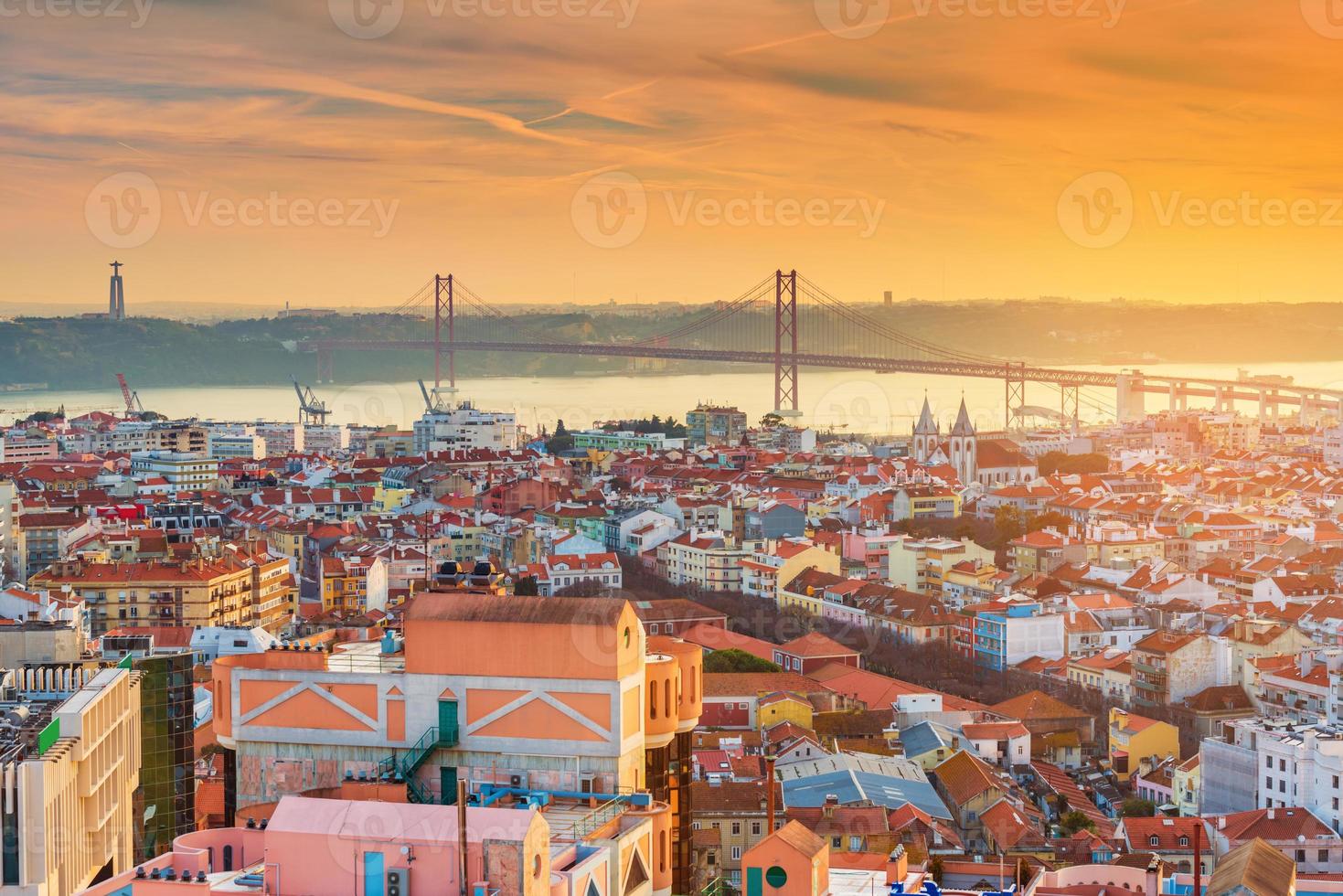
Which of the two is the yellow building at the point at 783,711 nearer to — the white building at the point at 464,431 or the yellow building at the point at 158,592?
the yellow building at the point at 158,592

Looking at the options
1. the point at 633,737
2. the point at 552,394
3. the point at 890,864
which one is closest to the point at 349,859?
the point at 633,737

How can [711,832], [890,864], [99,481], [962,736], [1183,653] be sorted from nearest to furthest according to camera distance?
1. [890,864]
2. [711,832]
3. [962,736]
4. [1183,653]
5. [99,481]

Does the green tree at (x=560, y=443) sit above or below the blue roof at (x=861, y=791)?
above

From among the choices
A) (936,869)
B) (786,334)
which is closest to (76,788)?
(936,869)

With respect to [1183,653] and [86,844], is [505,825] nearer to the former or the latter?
[86,844]

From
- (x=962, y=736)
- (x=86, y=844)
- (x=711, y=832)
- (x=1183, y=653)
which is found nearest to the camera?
(x=86, y=844)

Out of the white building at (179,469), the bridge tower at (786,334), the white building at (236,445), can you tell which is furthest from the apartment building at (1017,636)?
the bridge tower at (786,334)

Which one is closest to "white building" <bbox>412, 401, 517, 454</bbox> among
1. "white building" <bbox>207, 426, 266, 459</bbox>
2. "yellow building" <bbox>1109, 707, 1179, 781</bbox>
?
→ "white building" <bbox>207, 426, 266, 459</bbox>
